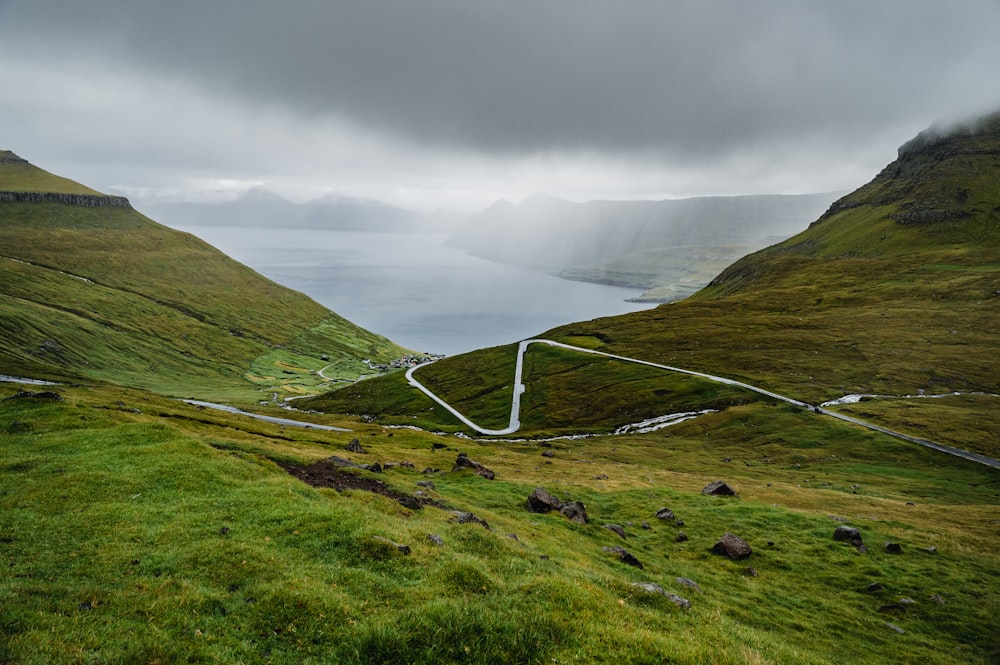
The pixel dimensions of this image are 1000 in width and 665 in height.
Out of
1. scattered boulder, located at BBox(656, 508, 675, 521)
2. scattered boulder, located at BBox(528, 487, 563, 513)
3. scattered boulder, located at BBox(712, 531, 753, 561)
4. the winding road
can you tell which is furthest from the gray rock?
the winding road

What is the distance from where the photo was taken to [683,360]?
14200cm

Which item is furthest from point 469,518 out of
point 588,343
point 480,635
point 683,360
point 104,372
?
point 104,372

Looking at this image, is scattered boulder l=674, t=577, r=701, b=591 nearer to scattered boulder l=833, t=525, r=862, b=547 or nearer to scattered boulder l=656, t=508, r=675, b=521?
scattered boulder l=656, t=508, r=675, b=521

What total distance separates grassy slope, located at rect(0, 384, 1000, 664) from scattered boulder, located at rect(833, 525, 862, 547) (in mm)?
626

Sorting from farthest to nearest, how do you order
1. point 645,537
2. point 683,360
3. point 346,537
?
point 683,360
point 645,537
point 346,537

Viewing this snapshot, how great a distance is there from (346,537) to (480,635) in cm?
851

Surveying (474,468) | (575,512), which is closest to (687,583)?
(575,512)

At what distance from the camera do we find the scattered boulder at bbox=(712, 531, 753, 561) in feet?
113

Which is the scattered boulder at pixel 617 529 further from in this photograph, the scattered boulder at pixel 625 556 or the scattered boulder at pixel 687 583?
the scattered boulder at pixel 687 583

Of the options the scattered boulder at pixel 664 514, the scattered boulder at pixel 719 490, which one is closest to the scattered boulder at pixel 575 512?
the scattered boulder at pixel 664 514

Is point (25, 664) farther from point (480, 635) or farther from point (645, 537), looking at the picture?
point (645, 537)

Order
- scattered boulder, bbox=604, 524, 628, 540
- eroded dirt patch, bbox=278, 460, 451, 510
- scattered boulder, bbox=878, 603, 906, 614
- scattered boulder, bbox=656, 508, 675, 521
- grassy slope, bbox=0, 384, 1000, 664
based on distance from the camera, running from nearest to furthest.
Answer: grassy slope, bbox=0, 384, 1000, 664 → scattered boulder, bbox=878, 603, 906, 614 → eroded dirt patch, bbox=278, 460, 451, 510 → scattered boulder, bbox=604, 524, 628, 540 → scattered boulder, bbox=656, 508, 675, 521

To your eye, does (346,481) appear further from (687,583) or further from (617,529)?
(687,583)

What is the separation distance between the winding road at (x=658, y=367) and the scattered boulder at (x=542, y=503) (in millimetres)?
69333
